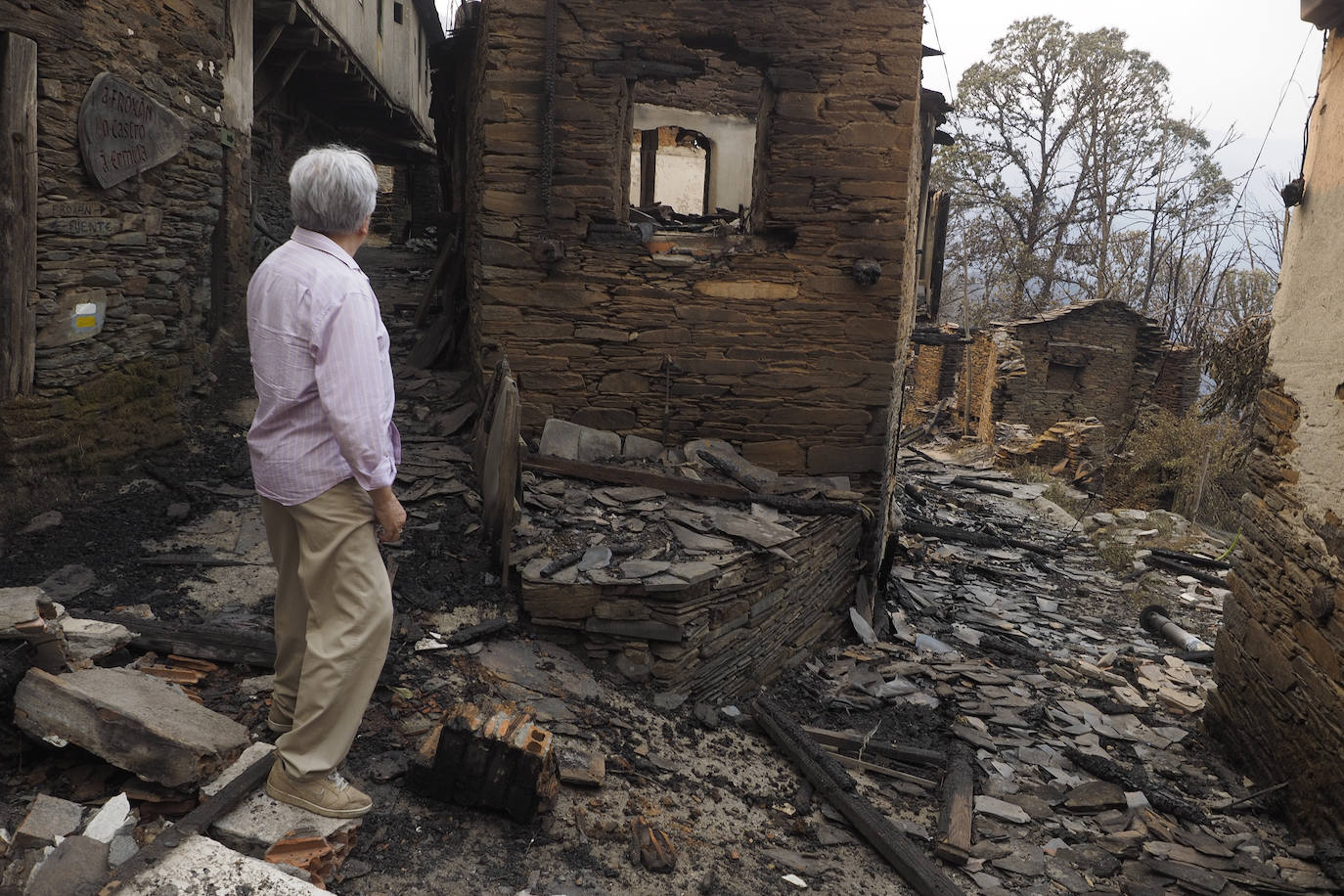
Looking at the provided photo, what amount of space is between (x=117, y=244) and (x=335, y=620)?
4892 millimetres

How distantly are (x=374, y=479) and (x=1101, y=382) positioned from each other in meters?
19.3

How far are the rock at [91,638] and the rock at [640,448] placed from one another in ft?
12.3

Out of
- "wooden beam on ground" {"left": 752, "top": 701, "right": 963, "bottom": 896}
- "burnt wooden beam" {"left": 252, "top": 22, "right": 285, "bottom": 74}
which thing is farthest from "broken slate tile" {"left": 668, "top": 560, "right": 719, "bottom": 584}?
"burnt wooden beam" {"left": 252, "top": 22, "right": 285, "bottom": 74}

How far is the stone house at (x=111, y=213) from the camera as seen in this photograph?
5.02 meters

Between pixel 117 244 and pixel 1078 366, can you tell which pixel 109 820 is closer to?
pixel 117 244

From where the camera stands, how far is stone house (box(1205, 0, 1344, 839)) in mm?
4270

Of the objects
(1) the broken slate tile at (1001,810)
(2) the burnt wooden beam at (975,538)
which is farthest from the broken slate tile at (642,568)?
(2) the burnt wooden beam at (975,538)

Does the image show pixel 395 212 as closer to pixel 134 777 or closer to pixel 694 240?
pixel 694 240

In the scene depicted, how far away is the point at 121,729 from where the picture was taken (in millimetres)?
2557

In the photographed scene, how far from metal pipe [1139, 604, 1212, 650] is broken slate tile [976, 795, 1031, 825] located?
401 cm

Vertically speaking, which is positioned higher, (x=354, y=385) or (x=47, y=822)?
(x=354, y=385)

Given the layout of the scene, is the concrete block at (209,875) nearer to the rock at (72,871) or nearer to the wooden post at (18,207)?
the rock at (72,871)

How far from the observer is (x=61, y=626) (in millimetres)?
2934

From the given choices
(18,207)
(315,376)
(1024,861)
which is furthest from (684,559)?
(18,207)
